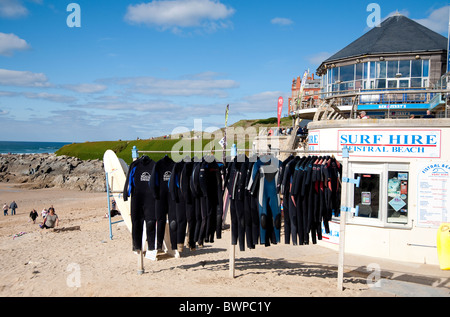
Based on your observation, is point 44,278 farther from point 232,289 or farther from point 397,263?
point 397,263

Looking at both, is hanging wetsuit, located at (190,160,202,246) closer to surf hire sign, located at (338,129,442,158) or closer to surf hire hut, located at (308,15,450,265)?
surf hire hut, located at (308,15,450,265)

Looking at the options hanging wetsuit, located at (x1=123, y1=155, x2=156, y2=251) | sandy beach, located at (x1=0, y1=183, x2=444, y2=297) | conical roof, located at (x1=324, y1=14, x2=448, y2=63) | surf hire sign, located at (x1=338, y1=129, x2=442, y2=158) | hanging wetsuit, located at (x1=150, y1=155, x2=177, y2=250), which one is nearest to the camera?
sandy beach, located at (x1=0, y1=183, x2=444, y2=297)

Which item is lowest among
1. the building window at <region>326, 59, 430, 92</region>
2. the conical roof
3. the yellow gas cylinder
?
the yellow gas cylinder

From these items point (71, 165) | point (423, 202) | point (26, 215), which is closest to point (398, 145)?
point (423, 202)

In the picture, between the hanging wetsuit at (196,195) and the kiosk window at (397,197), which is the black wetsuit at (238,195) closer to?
the hanging wetsuit at (196,195)

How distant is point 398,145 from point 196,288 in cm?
695

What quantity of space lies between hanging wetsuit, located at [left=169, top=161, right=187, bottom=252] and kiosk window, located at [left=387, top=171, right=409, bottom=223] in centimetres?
616

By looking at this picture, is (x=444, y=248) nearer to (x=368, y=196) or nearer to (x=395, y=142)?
(x=368, y=196)

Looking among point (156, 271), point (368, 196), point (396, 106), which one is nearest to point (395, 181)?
point (368, 196)

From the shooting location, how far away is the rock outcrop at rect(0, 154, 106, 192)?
4609cm

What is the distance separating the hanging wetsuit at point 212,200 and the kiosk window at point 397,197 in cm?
550

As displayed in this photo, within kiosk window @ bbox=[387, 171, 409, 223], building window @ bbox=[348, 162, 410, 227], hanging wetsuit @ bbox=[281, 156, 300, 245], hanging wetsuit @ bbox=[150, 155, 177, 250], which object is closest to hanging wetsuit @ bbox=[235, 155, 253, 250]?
hanging wetsuit @ bbox=[281, 156, 300, 245]

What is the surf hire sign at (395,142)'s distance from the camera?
32.3 ft

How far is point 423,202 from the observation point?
9.86 m
